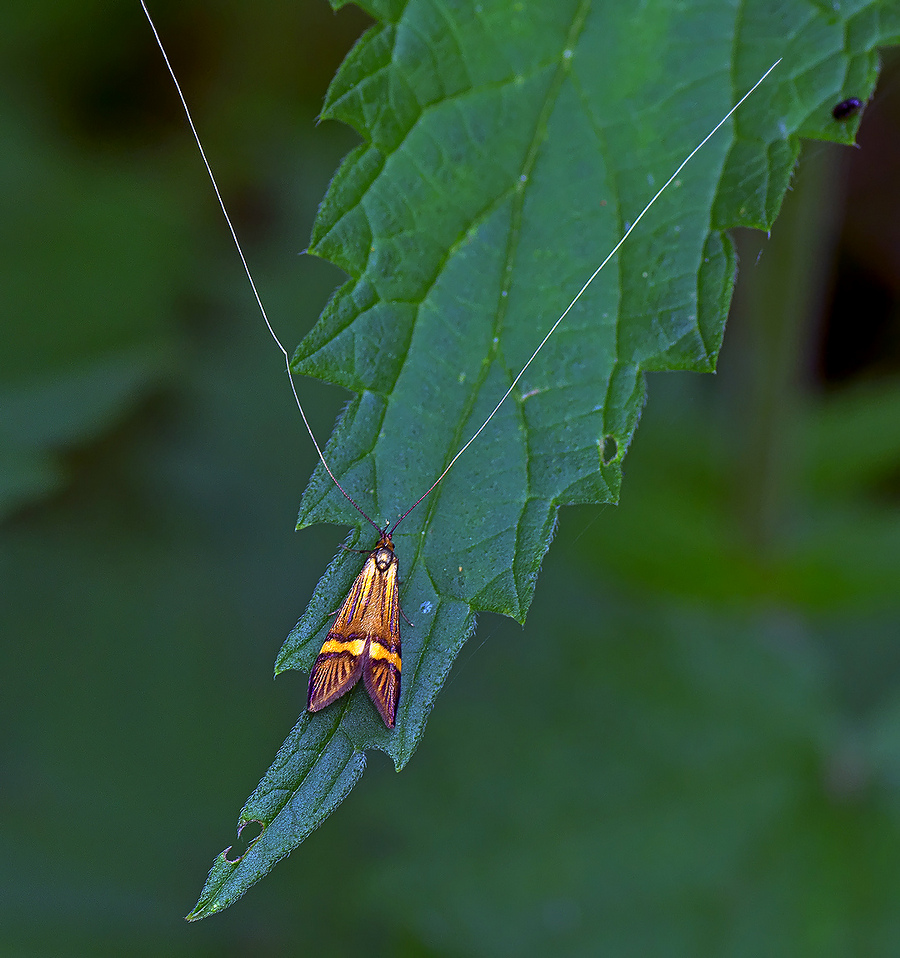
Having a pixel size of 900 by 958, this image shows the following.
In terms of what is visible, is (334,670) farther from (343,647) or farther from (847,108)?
(847,108)

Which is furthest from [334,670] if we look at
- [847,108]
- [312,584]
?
[312,584]

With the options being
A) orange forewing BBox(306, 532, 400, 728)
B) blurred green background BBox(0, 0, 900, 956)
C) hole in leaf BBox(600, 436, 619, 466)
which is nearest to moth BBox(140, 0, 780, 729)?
orange forewing BBox(306, 532, 400, 728)

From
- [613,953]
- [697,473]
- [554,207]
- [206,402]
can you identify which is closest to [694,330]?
[554,207]

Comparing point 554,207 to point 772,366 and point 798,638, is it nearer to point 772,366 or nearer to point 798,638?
point 772,366

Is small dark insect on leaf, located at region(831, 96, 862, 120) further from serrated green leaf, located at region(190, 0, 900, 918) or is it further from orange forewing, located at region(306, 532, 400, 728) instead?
orange forewing, located at region(306, 532, 400, 728)

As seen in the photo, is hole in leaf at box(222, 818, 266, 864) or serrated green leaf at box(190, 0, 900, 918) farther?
serrated green leaf at box(190, 0, 900, 918)
